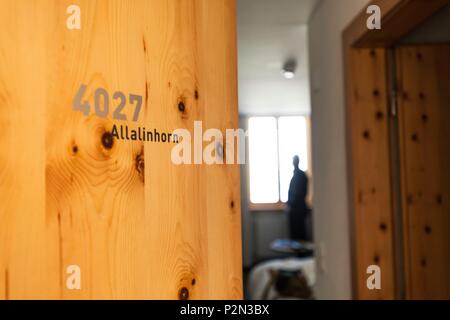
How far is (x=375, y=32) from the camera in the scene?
5.10 ft

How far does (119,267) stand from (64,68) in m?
0.33

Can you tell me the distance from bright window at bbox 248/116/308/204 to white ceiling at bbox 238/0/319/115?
1.24 m

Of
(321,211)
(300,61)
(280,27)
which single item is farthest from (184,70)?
(300,61)

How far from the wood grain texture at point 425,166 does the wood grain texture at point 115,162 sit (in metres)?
1.13

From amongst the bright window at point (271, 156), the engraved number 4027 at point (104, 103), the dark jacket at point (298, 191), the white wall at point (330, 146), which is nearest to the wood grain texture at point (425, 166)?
the white wall at point (330, 146)

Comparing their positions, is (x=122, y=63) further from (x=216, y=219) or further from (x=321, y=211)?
(x=321, y=211)

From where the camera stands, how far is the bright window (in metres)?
6.82

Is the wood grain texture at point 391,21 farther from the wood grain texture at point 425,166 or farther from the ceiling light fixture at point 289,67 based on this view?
the ceiling light fixture at point 289,67

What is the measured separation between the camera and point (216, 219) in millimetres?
835

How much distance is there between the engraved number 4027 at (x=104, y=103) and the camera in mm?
684

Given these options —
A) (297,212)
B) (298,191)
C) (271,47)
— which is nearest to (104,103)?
(271,47)

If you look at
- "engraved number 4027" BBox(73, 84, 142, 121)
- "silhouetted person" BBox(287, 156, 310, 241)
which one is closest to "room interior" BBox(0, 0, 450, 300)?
"engraved number 4027" BBox(73, 84, 142, 121)

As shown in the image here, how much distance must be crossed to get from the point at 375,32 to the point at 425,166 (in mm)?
598
